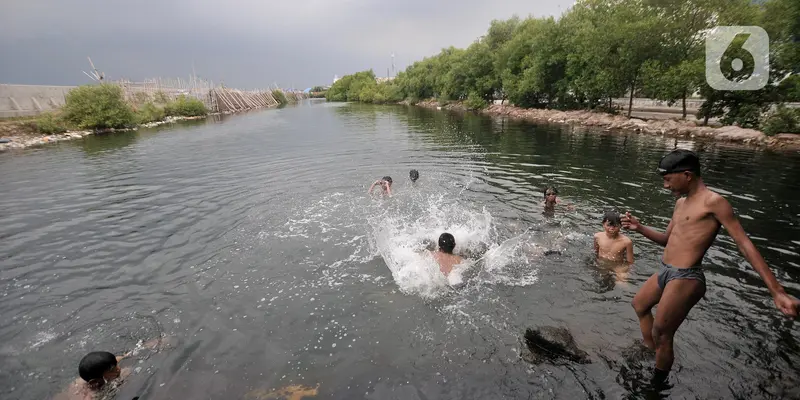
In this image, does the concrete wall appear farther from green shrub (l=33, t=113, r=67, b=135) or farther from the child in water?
the child in water

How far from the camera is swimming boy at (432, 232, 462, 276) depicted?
313 inches

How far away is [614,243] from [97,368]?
33.1 ft

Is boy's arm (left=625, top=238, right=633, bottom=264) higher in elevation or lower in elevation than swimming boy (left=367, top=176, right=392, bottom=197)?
lower

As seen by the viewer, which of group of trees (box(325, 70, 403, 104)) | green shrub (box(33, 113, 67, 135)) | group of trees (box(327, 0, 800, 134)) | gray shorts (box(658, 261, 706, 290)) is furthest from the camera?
group of trees (box(325, 70, 403, 104))

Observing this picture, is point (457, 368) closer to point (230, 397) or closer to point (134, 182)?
point (230, 397)

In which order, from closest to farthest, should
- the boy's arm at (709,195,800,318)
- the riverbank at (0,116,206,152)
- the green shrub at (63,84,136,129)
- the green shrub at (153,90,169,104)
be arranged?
the boy's arm at (709,195,800,318) < the riverbank at (0,116,206,152) < the green shrub at (63,84,136,129) < the green shrub at (153,90,169,104)

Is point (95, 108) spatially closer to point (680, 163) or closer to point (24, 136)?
point (24, 136)

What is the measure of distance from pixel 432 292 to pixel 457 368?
210cm

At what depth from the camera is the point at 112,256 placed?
956cm

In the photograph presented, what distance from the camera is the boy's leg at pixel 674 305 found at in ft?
14.1

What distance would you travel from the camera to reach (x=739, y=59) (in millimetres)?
25562

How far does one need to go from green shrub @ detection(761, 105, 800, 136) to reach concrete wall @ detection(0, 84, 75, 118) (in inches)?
2784

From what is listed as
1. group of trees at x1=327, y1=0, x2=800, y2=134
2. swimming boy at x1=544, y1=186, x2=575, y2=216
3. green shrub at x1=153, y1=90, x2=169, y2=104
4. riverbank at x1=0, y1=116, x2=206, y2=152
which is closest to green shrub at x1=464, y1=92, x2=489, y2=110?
group of trees at x1=327, y1=0, x2=800, y2=134

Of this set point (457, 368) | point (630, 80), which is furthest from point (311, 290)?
point (630, 80)
